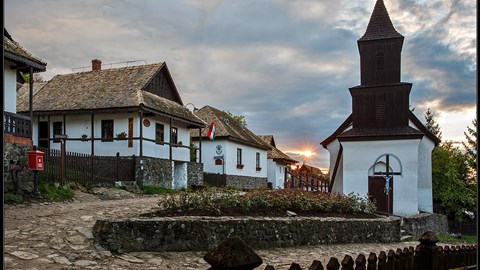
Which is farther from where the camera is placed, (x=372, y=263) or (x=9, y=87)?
(x=9, y=87)

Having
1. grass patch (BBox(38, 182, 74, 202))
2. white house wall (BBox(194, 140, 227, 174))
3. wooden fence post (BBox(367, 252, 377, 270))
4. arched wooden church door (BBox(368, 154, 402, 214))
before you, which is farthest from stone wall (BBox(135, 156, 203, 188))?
wooden fence post (BBox(367, 252, 377, 270))

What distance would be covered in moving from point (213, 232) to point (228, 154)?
23480mm

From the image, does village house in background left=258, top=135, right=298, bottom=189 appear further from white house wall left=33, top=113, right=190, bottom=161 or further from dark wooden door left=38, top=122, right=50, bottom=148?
dark wooden door left=38, top=122, right=50, bottom=148

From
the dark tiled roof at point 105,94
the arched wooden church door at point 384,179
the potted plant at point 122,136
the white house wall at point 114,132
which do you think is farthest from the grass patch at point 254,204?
the potted plant at point 122,136

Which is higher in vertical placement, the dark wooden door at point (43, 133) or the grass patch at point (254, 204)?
the dark wooden door at point (43, 133)

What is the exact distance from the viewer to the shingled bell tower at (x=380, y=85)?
2477 cm

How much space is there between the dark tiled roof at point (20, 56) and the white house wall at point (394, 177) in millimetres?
15500

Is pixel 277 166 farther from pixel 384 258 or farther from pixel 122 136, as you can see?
pixel 384 258

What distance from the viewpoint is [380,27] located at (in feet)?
85.9

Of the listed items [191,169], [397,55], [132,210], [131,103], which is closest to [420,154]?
[397,55]

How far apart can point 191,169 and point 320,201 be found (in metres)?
14.6

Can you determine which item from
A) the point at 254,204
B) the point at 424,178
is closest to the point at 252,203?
the point at 254,204

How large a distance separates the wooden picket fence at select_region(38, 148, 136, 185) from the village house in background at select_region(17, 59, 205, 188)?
61 cm

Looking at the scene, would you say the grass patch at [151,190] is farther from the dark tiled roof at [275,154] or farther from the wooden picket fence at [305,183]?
the dark tiled roof at [275,154]
